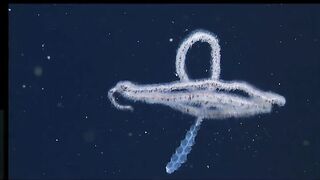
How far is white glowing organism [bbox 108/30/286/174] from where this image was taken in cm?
369

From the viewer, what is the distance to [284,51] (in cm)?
370

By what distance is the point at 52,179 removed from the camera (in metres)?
3.72

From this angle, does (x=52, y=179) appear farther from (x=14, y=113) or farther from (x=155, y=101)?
(x=155, y=101)

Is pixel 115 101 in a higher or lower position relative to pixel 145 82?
lower

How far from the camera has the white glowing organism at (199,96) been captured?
12.1 feet

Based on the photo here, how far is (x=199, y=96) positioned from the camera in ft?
12.1

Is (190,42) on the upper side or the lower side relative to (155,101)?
upper

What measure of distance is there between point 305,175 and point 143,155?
1133 mm

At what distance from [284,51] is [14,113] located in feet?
6.30

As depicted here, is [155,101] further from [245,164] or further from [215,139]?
[245,164]

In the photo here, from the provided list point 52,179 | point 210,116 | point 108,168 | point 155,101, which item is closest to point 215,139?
point 210,116

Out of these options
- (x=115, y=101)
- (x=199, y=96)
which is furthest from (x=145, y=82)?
(x=199, y=96)

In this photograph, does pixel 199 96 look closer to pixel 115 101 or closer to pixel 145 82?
pixel 145 82

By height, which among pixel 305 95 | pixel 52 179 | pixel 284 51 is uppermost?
pixel 284 51
